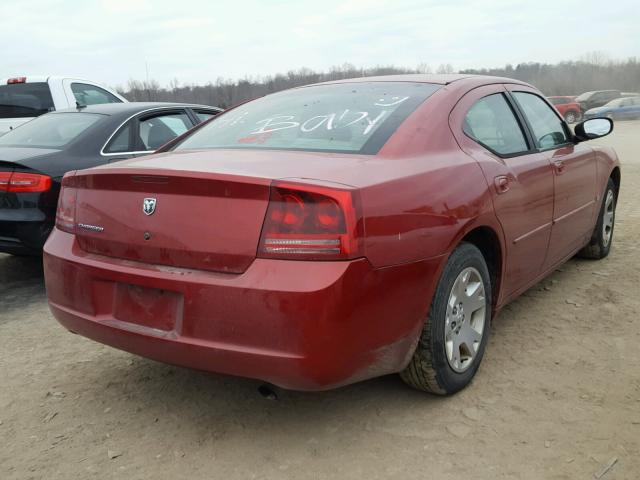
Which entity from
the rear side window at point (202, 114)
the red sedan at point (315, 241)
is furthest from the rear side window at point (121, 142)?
the red sedan at point (315, 241)

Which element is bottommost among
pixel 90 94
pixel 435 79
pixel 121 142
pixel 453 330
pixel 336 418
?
pixel 336 418

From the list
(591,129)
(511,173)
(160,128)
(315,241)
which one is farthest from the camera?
(160,128)

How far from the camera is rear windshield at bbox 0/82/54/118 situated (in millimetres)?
8109

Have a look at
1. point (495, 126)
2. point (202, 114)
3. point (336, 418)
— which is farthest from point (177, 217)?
point (202, 114)

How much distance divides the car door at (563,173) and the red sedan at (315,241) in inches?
18.3

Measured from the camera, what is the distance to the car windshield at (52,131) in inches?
197

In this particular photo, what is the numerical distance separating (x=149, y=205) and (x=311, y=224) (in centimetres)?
68

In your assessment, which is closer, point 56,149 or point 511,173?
point 511,173

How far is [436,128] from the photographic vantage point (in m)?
2.81

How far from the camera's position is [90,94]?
28.2 ft

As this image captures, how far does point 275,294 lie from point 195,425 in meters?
0.87

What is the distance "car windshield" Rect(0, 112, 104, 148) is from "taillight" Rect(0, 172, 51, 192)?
531 mm

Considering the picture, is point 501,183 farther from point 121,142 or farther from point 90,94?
point 90,94

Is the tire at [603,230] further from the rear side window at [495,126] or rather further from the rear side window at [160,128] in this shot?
the rear side window at [160,128]
